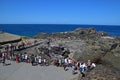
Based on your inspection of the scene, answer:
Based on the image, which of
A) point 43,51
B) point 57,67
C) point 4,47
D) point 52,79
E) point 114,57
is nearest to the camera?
point 52,79

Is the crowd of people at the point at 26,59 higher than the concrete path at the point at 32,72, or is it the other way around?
the crowd of people at the point at 26,59

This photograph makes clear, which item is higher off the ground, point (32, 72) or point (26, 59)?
point (26, 59)

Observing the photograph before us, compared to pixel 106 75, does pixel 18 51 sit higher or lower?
lower

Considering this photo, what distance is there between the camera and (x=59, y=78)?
2317cm

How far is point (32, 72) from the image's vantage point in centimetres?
2527

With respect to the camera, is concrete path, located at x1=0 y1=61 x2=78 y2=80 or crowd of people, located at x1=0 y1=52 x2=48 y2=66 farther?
crowd of people, located at x1=0 y1=52 x2=48 y2=66

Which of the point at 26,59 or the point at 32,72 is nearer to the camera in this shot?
the point at 32,72

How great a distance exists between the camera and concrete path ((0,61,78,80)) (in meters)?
23.3

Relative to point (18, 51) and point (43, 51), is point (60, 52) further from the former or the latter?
point (18, 51)

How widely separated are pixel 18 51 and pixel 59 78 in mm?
16377

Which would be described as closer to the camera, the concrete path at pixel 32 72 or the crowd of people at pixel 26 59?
the concrete path at pixel 32 72

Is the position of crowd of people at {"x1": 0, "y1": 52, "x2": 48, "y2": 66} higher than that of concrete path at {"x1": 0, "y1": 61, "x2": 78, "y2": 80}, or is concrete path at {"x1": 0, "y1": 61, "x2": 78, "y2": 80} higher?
crowd of people at {"x1": 0, "y1": 52, "x2": 48, "y2": 66}

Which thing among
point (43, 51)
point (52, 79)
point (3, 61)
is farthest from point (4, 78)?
point (43, 51)

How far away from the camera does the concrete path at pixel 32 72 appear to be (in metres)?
23.3
